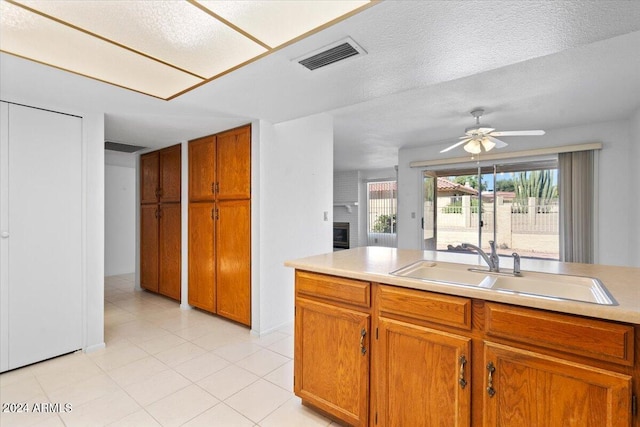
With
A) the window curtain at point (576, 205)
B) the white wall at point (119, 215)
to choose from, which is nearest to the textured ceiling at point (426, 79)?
the window curtain at point (576, 205)

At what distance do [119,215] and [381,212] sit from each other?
19.9 feet

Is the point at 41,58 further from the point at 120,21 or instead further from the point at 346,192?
the point at 346,192

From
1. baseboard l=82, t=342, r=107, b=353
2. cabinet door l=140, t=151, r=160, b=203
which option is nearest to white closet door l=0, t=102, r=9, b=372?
baseboard l=82, t=342, r=107, b=353

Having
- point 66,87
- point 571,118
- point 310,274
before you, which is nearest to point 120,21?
point 66,87

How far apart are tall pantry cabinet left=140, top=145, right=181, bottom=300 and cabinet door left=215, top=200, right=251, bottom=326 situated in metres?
0.88

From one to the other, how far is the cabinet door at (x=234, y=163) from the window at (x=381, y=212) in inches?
222

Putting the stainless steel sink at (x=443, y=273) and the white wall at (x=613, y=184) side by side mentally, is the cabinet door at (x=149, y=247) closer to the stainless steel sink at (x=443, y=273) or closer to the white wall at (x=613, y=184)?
the stainless steel sink at (x=443, y=273)

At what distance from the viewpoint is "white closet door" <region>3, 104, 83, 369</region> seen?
7.56ft

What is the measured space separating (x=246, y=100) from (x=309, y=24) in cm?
111

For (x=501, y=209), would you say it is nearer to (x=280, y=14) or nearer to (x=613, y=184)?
(x=613, y=184)

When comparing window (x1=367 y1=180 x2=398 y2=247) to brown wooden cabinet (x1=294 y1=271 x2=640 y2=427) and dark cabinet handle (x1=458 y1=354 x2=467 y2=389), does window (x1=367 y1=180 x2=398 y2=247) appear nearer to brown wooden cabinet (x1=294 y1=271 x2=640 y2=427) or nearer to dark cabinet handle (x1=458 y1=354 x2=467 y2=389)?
brown wooden cabinet (x1=294 y1=271 x2=640 y2=427)

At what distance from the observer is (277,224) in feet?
10.5

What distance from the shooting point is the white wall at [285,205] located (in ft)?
10.00

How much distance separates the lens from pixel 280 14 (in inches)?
54.3
